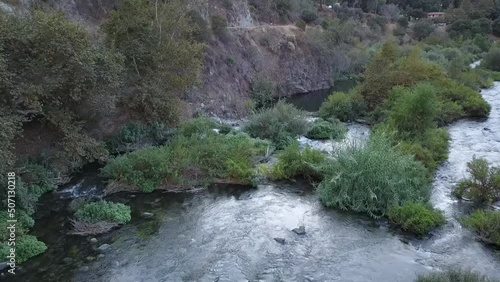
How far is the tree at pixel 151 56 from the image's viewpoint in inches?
890

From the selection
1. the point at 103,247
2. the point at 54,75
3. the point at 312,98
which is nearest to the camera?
the point at 103,247

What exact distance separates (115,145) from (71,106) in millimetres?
3561

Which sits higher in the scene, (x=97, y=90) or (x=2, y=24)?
(x=2, y=24)

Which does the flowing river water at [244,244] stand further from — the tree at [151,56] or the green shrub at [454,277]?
the tree at [151,56]

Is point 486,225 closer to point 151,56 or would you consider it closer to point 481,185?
point 481,185

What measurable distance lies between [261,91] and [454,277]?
97.5ft

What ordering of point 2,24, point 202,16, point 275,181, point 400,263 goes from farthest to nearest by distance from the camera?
point 202,16 < point 275,181 < point 2,24 < point 400,263

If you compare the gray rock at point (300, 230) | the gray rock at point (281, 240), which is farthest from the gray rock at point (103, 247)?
the gray rock at point (300, 230)

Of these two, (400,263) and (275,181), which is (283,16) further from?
(400,263)

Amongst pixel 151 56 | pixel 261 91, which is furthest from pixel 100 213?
pixel 261 91

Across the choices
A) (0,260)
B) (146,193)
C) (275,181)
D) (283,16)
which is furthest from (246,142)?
(283,16)

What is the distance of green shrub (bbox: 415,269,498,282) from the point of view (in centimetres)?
1143

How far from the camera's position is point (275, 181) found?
1998 cm

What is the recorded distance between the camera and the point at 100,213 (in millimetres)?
15422
